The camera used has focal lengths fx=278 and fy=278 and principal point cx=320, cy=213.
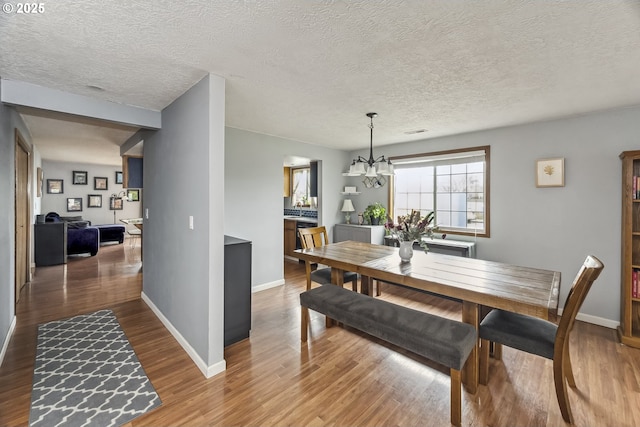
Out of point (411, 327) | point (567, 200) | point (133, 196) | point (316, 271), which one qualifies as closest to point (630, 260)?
point (567, 200)

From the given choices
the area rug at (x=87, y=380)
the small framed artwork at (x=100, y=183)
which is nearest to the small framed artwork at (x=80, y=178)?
the small framed artwork at (x=100, y=183)

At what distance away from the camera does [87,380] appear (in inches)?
82.7

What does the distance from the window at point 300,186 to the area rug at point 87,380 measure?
467cm

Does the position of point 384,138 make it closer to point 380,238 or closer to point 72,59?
point 380,238

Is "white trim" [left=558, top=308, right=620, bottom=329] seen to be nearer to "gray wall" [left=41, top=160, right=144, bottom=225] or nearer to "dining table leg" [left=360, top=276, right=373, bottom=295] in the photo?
"dining table leg" [left=360, top=276, right=373, bottom=295]

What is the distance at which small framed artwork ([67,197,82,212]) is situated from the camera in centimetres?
813

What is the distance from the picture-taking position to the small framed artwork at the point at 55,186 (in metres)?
7.79

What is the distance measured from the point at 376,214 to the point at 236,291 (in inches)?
121

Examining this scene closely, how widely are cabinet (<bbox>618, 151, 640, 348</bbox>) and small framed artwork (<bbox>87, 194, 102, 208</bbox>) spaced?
37.6 ft

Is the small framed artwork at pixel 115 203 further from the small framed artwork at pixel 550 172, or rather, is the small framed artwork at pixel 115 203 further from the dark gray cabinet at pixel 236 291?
the small framed artwork at pixel 550 172

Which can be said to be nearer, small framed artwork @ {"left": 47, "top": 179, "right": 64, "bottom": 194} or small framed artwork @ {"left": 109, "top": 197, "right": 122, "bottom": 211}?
small framed artwork @ {"left": 47, "top": 179, "right": 64, "bottom": 194}

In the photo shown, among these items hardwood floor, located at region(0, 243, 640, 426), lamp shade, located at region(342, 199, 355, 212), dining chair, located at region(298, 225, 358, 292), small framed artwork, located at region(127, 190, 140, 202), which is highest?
small framed artwork, located at region(127, 190, 140, 202)

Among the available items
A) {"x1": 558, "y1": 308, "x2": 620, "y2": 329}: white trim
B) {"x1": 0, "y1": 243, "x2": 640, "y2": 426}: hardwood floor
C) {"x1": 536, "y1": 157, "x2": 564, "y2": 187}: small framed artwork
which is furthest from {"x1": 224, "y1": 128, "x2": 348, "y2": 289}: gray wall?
{"x1": 558, "y1": 308, "x2": 620, "y2": 329}: white trim

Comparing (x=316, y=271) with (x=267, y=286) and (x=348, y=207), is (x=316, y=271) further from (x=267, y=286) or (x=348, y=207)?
(x=348, y=207)
